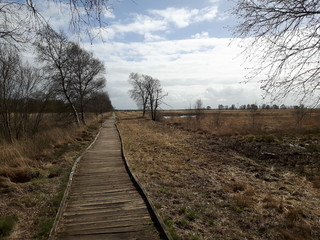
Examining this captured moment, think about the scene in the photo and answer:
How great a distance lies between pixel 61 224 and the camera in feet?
15.6

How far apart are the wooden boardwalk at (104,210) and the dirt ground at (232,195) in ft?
1.57

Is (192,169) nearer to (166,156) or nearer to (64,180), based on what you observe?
(166,156)

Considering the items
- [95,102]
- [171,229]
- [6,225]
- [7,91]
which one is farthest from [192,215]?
[95,102]

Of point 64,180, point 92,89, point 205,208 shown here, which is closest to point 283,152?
point 205,208

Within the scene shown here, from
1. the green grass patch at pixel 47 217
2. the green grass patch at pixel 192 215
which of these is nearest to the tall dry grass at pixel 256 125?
the green grass patch at pixel 192 215

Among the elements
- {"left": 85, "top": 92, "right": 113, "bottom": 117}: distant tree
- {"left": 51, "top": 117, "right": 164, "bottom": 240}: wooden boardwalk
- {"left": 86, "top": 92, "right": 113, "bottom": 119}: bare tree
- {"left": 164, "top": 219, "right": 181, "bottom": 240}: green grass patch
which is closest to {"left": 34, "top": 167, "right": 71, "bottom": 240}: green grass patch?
{"left": 51, "top": 117, "right": 164, "bottom": 240}: wooden boardwalk

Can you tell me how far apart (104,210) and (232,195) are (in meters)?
3.38

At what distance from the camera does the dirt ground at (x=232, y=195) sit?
4766 mm

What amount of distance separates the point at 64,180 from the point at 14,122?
1859 cm

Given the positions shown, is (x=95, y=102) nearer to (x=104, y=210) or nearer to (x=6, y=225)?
(x=104, y=210)

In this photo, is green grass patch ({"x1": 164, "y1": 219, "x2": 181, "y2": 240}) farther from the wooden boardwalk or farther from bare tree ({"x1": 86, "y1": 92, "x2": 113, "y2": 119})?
bare tree ({"x1": 86, "y1": 92, "x2": 113, "y2": 119})

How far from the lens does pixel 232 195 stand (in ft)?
22.1

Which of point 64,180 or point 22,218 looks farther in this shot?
point 64,180

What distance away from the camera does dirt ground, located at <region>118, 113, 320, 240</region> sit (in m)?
4.77
